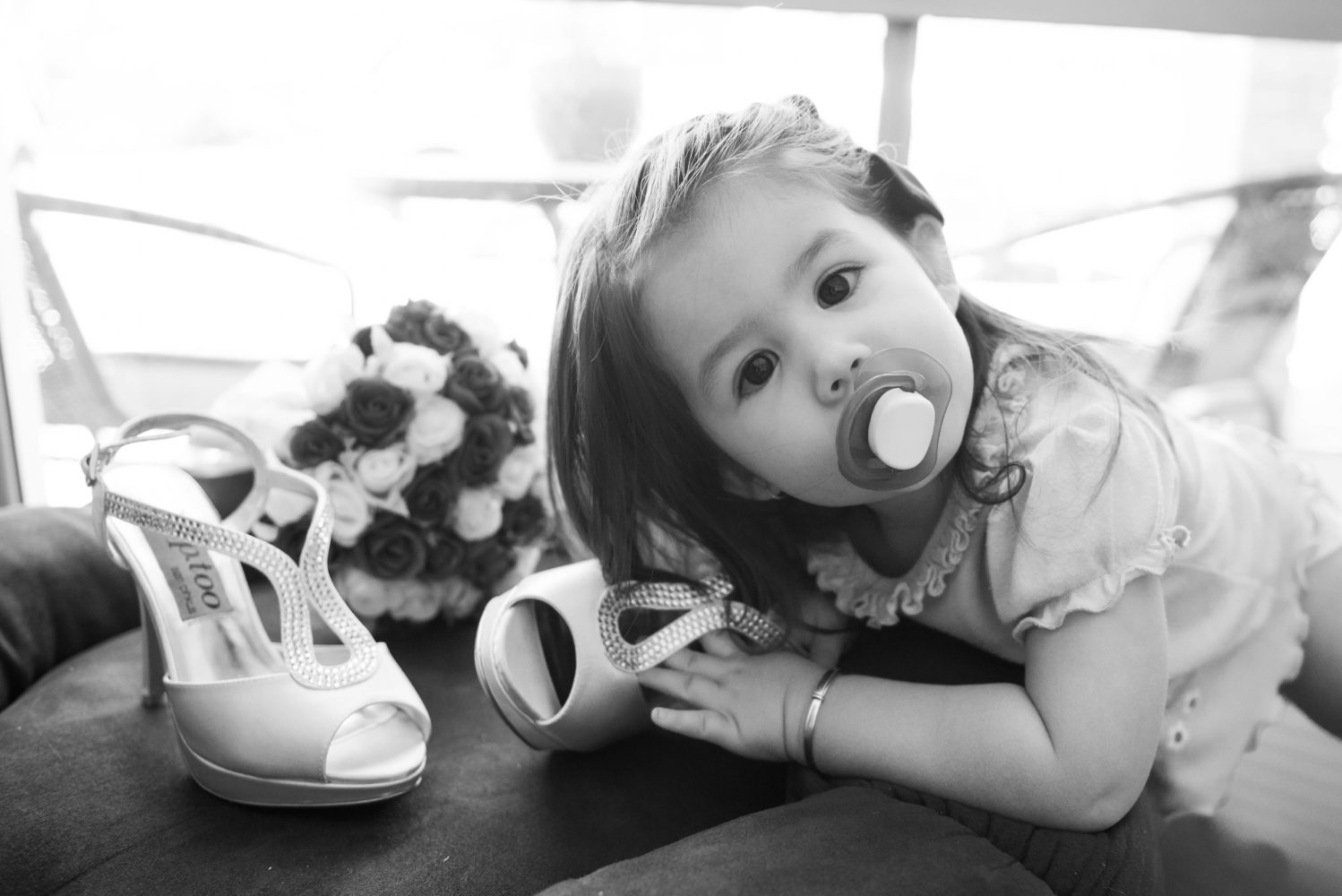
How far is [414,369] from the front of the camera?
983mm

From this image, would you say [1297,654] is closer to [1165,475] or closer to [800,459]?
[1165,475]

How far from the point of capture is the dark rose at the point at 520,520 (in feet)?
3.59

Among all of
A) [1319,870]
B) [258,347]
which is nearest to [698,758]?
[1319,870]

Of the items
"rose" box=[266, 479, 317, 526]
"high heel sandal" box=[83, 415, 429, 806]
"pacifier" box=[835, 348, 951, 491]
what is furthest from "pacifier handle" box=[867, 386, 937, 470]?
"rose" box=[266, 479, 317, 526]

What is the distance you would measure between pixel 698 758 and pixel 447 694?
27cm

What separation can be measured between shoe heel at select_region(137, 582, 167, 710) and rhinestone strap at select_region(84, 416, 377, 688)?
124mm

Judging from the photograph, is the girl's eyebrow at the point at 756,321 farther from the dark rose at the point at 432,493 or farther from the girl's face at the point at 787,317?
the dark rose at the point at 432,493

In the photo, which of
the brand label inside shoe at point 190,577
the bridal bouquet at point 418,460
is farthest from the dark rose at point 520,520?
the brand label inside shoe at point 190,577

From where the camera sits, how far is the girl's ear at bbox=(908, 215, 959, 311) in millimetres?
781

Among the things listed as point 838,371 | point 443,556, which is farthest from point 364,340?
point 838,371

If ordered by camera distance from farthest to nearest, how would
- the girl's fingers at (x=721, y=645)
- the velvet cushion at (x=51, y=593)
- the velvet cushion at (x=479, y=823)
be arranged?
1. the velvet cushion at (x=51, y=593)
2. the girl's fingers at (x=721, y=645)
3. the velvet cushion at (x=479, y=823)

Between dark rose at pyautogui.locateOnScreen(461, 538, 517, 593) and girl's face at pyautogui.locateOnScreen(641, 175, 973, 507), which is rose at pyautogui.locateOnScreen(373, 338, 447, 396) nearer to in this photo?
dark rose at pyautogui.locateOnScreen(461, 538, 517, 593)

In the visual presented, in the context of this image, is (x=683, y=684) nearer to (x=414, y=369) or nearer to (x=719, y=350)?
(x=719, y=350)

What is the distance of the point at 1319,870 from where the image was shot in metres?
0.79
